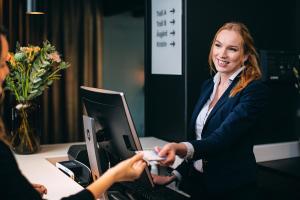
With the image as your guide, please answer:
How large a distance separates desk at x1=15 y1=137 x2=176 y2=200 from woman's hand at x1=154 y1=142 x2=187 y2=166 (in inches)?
17.2

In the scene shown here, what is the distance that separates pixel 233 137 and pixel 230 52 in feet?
1.48

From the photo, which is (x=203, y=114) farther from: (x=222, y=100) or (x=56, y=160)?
(x=56, y=160)

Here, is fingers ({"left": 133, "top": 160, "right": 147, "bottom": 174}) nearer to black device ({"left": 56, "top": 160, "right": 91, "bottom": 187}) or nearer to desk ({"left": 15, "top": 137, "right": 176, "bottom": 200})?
desk ({"left": 15, "top": 137, "right": 176, "bottom": 200})

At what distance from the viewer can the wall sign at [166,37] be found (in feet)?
9.59

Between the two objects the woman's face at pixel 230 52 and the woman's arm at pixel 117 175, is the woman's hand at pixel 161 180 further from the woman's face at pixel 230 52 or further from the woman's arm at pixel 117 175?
the woman's arm at pixel 117 175

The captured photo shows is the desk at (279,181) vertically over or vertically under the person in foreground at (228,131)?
under

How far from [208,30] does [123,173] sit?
1.78 meters

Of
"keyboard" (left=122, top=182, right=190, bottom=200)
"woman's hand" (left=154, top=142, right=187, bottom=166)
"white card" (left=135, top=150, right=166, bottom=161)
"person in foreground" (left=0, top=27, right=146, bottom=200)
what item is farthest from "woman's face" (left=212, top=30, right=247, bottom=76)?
"person in foreground" (left=0, top=27, right=146, bottom=200)

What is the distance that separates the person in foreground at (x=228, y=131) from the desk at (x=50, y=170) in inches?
18.3

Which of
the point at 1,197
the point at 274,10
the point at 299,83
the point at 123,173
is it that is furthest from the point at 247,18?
the point at 1,197

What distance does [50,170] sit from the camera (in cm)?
219

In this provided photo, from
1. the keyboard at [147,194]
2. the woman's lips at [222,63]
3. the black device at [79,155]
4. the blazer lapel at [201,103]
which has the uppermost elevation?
the woman's lips at [222,63]

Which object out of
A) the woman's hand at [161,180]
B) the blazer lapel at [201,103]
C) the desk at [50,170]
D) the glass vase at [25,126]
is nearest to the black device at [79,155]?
the desk at [50,170]

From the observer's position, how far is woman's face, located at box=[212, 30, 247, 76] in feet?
6.98
